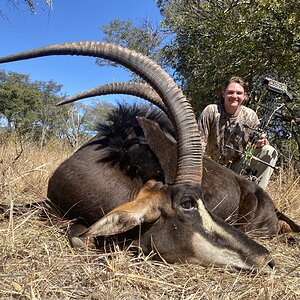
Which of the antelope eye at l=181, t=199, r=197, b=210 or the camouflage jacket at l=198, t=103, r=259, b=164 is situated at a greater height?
the camouflage jacket at l=198, t=103, r=259, b=164

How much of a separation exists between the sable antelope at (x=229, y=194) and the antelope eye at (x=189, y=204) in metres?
0.68

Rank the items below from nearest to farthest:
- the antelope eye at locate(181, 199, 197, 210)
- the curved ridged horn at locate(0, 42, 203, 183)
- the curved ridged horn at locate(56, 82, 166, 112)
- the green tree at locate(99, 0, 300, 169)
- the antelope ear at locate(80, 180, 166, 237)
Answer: the antelope ear at locate(80, 180, 166, 237) → the antelope eye at locate(181, 199, 197, 210) → the curved ridged horn at locate(0, 42, 203, 183) → the curved ridged horn at locate(56, 82, 166, 112) → the green tree at locate(99, 0, 300, 169)

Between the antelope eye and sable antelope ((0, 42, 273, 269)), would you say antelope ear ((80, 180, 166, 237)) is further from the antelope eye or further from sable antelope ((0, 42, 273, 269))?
the antelope eye

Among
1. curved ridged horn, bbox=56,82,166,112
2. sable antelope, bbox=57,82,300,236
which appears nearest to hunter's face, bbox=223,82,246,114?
sable antelope, bbox=57,82,300,236

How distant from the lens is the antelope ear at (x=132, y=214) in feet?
7.63

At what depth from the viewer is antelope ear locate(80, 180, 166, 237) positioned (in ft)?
7.63

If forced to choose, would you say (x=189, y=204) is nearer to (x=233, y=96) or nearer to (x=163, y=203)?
(x=163, y=203)

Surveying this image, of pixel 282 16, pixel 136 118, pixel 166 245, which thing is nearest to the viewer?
pixel 166 245

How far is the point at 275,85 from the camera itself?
4898 mm

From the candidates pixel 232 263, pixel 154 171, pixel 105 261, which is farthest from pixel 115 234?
pixel 232 263

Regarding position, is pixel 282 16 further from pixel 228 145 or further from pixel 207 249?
pixel 207 249

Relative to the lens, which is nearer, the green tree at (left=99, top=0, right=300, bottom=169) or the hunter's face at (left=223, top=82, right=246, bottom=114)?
the hunter's face at (left=223, top=82, right=246, bottom=114)

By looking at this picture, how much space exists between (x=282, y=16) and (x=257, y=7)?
0.45 metres

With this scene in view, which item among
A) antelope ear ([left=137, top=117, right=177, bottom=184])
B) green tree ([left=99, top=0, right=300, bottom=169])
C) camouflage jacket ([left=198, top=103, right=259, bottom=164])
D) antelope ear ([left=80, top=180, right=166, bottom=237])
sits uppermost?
green tree ([left=99, top=0, right=300, bottom=169])
